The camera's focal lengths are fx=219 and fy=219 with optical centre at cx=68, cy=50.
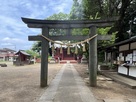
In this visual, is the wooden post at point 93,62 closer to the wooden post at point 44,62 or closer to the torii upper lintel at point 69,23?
the torii upper lintel at point 69,23

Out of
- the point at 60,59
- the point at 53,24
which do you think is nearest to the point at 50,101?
the point at 53,24

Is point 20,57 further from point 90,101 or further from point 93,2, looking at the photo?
point 90,101

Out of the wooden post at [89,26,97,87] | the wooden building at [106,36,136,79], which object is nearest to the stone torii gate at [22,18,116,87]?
the wooden post at [89,26,97,87]

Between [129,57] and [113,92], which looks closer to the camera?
[113,92]

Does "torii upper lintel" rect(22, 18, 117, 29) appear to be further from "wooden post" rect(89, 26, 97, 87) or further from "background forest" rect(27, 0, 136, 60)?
"background forest" rect(27, 0, 136, 60)

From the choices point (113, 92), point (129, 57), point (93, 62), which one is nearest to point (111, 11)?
point (129, 57)

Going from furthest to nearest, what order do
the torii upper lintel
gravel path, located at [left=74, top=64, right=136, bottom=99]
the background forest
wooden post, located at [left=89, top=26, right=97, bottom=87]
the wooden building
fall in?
the background forest
the wooden building
the torii upper lintel
wooden post, located at [left=89, top=26, right=97, bottom=87]
gravel path, located at [left=74, top=64, right=136, bottom=99]

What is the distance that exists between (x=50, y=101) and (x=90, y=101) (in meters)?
1.39

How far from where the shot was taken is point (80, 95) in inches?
338

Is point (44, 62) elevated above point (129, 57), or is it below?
below

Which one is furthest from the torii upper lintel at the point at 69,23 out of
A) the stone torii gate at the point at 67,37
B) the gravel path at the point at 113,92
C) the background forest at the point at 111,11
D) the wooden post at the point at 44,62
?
the background forest at the point at 111,11

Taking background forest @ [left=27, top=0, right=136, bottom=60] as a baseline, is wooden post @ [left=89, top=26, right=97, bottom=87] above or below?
below

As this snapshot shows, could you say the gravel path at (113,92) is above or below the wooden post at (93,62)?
below

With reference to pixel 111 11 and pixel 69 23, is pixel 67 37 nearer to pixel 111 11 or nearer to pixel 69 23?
pixel 69 23
